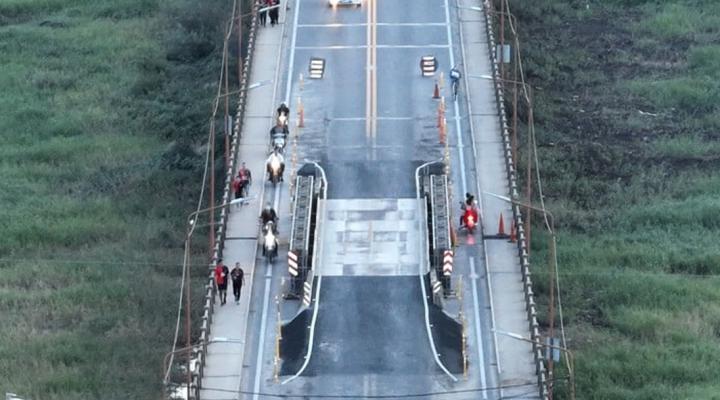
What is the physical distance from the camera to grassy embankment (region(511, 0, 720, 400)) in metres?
77.1

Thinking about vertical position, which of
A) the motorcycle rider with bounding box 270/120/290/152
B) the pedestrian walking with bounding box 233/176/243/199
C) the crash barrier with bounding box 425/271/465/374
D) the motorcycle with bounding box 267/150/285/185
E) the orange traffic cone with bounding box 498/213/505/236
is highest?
the motorcycle rider with bounding box 270/120/290/152

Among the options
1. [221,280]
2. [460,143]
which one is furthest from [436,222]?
[460,143]

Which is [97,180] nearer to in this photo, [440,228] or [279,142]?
[279,142]

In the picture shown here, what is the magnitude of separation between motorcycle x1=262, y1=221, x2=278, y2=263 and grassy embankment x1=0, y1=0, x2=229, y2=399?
17.6 feet

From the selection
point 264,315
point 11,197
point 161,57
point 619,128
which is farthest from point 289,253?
point 161,57

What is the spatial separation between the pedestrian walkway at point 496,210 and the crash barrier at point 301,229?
19.8 ft

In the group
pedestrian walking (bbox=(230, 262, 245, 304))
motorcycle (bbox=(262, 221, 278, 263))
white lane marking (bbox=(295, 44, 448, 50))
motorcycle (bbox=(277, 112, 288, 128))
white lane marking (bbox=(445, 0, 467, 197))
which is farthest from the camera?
white lane marking (bbox=(295, 44, 448, 50))

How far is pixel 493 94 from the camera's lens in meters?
87.5

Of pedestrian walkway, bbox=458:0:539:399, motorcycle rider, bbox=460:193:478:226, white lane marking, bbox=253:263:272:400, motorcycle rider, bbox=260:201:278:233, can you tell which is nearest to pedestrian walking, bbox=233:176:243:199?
motorcycle rider, bbox=260:201:278:233

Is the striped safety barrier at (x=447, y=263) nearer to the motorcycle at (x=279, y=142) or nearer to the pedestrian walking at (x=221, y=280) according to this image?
the pedestrian walking at (x=221, y=280)

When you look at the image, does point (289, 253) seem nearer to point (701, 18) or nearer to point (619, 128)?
point (619, 128)

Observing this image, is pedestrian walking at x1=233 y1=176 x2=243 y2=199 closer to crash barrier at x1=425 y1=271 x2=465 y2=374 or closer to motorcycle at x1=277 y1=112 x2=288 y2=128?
motorcycle at x1=277 y1=112 x2=288 y2=128

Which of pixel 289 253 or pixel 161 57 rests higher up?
pixel 161 57

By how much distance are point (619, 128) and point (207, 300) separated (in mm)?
36424
